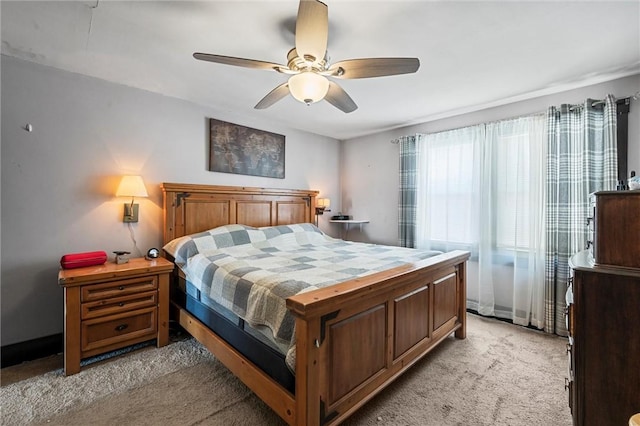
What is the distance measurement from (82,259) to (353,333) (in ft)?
7.55

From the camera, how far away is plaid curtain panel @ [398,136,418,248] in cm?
387

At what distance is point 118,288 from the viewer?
7.49 ft

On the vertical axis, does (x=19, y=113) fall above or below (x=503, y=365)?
above

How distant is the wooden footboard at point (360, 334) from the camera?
1.33 metres

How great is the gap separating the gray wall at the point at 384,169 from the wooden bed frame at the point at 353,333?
1448 millimetres

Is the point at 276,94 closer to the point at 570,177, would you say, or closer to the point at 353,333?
the point at 353,333

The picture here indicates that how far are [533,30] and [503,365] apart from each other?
8.00 ft

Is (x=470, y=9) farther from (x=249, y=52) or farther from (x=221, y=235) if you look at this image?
(x=221, y=235)

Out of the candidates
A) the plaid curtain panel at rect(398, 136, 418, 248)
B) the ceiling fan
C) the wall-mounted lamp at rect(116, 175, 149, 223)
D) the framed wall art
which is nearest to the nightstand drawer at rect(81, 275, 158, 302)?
the wall-mounted lamp at rect(116, 175, 149, 223)

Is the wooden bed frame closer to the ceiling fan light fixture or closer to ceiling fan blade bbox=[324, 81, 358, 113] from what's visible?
the ceiling fan light fixture

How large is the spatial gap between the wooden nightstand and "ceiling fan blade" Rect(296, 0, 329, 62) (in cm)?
211

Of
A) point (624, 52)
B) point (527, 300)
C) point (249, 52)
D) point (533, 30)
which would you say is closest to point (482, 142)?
point (624, 52)

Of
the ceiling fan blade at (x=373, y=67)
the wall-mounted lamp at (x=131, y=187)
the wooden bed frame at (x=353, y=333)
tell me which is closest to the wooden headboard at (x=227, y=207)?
the wooden bed frame at (x=353, y=333)

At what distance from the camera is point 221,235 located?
2932 millimetres
